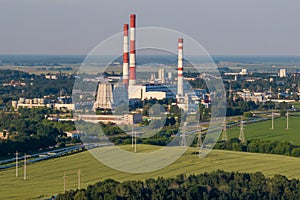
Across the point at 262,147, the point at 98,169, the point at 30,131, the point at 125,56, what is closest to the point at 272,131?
the point at 262,147

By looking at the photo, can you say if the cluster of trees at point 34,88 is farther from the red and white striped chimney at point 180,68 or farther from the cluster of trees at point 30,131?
the cluster of trees at point 30,131

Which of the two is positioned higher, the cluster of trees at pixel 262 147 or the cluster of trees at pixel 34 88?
the cluster of trees at pixel 34 88

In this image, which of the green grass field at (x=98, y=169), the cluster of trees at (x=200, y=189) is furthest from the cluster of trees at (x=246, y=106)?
the cluster of trees at (x=200, y=189)

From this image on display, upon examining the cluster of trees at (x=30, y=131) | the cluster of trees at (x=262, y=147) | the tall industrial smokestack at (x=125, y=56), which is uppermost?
the tall industrial smokestack at (x=125, y=56)

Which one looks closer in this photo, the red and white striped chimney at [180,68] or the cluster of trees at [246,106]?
the cluster of trees at [246,106]

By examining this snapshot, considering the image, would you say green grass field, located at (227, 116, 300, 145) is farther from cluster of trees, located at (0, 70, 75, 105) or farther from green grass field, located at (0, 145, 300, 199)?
cluster of trees, located at (0, 70, 75, 105)

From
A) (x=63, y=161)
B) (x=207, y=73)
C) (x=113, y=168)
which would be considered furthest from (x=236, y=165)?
(x=207, y=73)

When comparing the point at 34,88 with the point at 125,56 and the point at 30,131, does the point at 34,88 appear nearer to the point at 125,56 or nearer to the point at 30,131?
the point at 125,56
